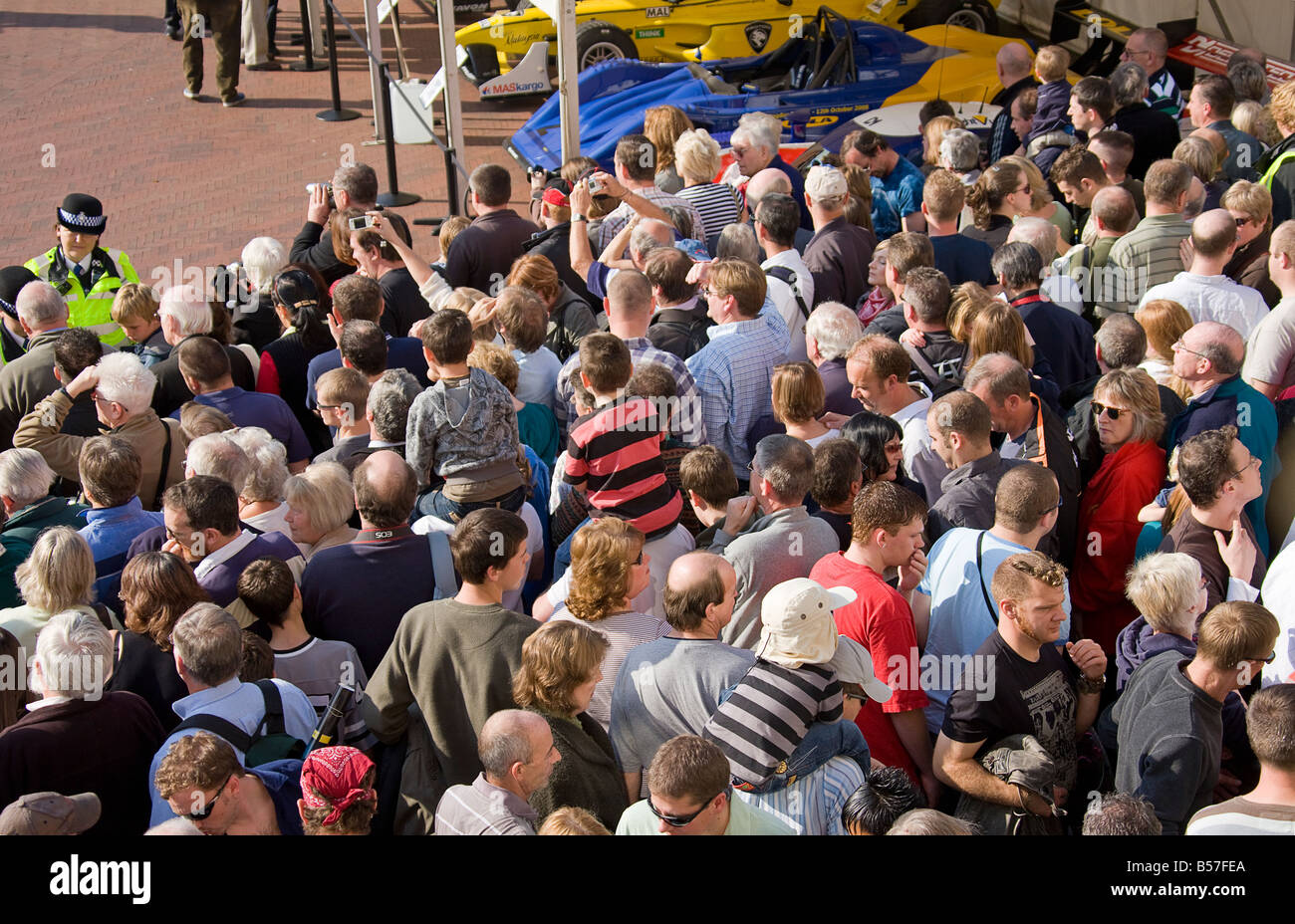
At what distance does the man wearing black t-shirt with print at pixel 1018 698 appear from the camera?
11.9 feet

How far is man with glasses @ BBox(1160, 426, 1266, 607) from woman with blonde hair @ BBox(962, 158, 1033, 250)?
2897mm

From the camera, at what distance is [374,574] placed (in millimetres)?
4367

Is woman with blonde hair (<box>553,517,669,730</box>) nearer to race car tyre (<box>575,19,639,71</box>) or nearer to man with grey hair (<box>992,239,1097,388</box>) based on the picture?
man with grey hair (<box>992,239,1097,388</box>)

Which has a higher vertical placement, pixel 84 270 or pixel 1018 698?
pixel 84 270

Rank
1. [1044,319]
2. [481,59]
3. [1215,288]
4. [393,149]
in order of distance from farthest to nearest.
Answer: [481,59]
[393,149]
[1215,288]
[1044,319]

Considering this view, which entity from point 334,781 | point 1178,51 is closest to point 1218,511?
point 334,781

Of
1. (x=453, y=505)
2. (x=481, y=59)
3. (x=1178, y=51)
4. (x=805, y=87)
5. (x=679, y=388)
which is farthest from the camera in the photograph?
(x=481, y=59)

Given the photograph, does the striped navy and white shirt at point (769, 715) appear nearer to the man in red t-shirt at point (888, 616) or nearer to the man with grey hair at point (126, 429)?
the man in red t-shirt at point (888, 616)

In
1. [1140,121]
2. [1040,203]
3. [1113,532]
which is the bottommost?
[1113,532]

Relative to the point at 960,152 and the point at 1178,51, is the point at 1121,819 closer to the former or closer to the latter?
the point at 960,152

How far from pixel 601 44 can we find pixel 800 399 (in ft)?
27.5

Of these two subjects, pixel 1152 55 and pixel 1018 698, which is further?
pixel 1152 55

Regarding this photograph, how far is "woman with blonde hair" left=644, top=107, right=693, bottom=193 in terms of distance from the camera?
8219mm

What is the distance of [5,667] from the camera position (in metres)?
3.77
